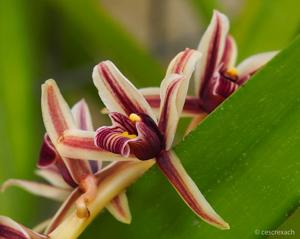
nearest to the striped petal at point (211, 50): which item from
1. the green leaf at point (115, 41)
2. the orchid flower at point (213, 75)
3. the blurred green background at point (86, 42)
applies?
the orchid flower at point (213, 75)

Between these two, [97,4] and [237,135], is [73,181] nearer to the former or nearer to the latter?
[237,135]

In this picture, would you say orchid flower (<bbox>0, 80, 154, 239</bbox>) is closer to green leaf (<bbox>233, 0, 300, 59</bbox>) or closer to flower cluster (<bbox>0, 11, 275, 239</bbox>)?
flower cluster (<bbox>0, 11, 275, 239</bbox>)

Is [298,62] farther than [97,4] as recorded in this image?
No

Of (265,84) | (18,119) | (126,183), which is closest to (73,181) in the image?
(126,183)

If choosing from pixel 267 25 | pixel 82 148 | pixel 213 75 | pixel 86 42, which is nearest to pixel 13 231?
pixel 82 148

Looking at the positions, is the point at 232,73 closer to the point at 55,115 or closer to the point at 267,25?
the point at 55,115

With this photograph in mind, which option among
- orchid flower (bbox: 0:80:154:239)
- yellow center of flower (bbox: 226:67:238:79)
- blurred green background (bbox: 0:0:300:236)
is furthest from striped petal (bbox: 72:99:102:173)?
blurred green background (bbox: 0:0:300:236)
